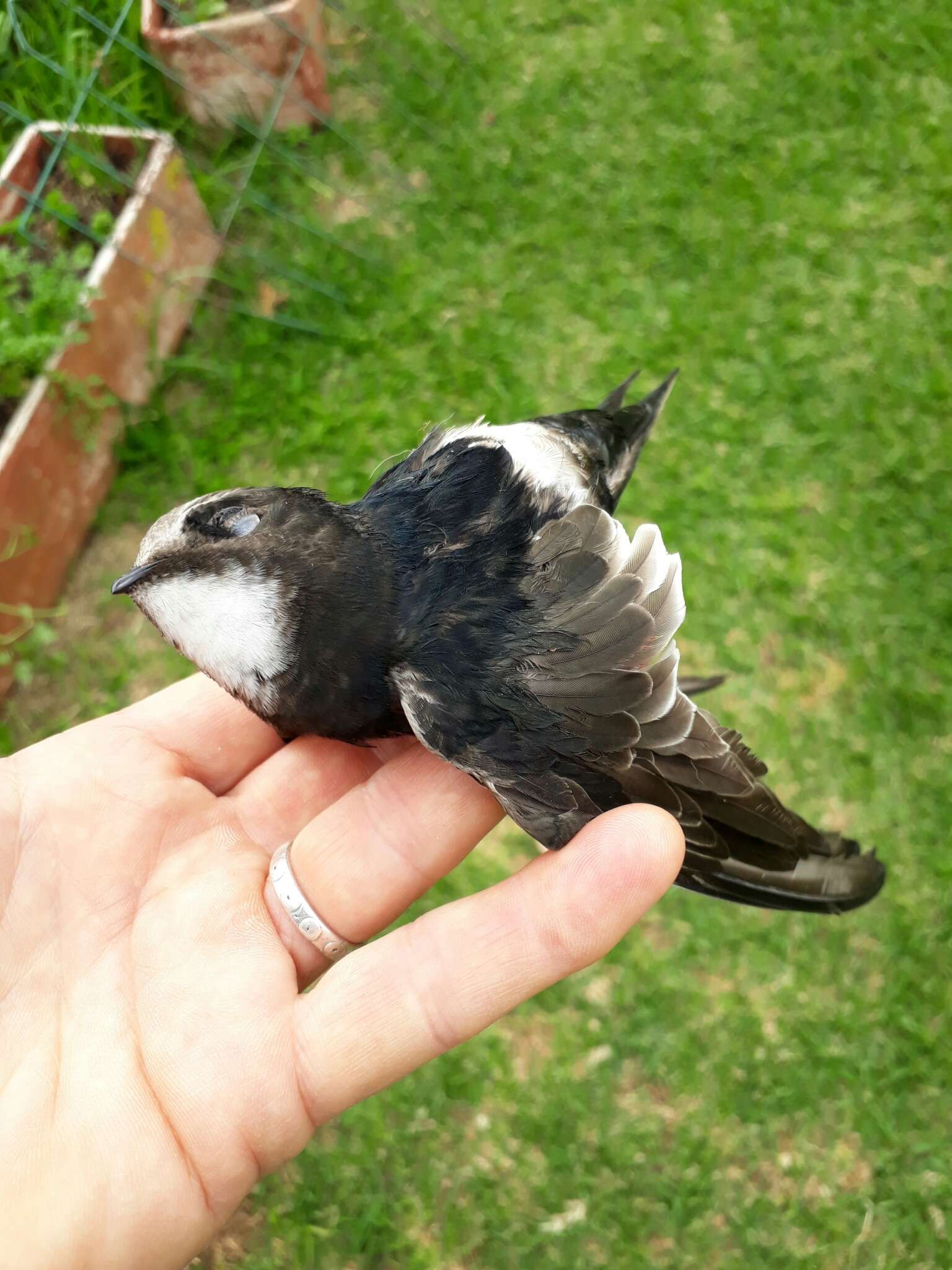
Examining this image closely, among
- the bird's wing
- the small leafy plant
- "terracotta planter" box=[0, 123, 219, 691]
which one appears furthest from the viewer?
"terracotta planter" box=[0, 123, 219, 691]

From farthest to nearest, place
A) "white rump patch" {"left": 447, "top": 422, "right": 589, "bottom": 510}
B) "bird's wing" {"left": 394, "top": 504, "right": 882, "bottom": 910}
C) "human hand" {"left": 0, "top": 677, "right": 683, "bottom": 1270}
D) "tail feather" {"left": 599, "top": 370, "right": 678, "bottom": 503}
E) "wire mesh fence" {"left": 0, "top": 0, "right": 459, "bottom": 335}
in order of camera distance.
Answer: "wire mesh fence" {"left": 0, "top": 0, "right": 459, "bottom": 335}, "tail feather" {"left": 599, "top": 370, "right": 678, "bottom": 503}, "white rump patch" {"left": 447, "top": 422, "right": 589, "bottom": 510}, "bird's wing" {"left": 394, "top": 504, "right": 882, "bottom": 910}, "human hand" {"left": 0, "top": 677, "right": 683, "bottom": 1270}

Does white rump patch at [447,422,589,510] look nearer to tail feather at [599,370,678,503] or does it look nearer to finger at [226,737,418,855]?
tail feather at [599,370,678,503]

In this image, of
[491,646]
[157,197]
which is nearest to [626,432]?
[491,646]

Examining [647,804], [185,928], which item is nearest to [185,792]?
[185,928]

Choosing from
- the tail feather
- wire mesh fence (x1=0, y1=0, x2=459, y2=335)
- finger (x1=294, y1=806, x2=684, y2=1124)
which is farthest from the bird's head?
wire mesh fence (x1=0, y1=0, x2=459, y2=335)

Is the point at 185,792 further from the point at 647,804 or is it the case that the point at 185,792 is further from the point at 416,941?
the point at 647,804

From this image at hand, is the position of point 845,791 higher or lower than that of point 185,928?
lower

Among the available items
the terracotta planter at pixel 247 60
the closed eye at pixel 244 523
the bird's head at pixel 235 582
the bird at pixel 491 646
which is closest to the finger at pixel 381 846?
the bird at pixel 491 646
